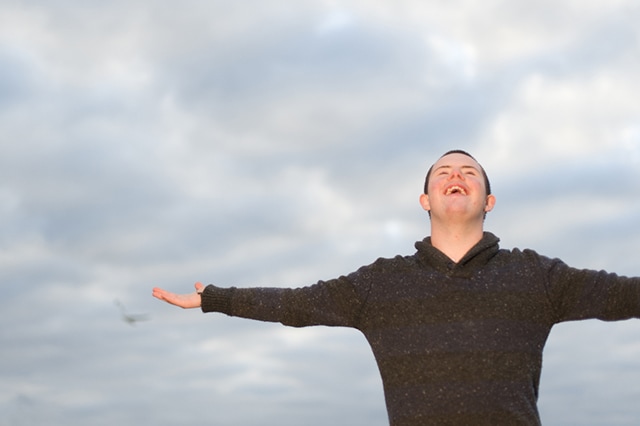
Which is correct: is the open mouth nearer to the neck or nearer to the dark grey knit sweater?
the neck

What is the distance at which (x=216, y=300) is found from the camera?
8805 mm

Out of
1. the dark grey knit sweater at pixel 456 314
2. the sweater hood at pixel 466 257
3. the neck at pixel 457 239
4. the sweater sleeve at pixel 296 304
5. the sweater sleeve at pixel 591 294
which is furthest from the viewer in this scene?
the sweater sleeve at pixel 296 304

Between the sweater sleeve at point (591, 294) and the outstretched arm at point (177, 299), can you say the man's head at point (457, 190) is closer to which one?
the sweater sleeve at point (591, 294)

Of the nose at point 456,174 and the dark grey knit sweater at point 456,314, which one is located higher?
the nose at point 456,174

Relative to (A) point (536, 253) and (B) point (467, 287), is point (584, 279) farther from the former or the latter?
(B) point (467, 287)

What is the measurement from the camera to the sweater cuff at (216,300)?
880 cm

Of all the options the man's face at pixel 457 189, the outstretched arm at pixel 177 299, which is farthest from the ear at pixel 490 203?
the outstretched arm at pixel 177 299

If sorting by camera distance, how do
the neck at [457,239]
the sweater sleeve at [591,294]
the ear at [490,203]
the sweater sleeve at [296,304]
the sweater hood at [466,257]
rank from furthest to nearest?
the ear at [490,203], the sweater sleeve at [296,304], the neck at [457,239], the sweater hood at [466,257], the sweater sleeve at [591,294]

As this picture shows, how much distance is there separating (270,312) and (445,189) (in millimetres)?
2101

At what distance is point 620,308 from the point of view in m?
8.15

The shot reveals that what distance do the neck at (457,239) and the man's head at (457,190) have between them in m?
0.10

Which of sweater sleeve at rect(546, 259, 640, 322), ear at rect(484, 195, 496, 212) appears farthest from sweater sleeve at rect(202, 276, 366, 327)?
sweater sleeve at rect(546, 259, 640, 322)

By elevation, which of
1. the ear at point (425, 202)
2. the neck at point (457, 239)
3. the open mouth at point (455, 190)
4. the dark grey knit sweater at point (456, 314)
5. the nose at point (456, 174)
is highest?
the nose at point (456, 174)

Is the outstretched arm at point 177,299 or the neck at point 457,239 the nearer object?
the neck at point 457,239
